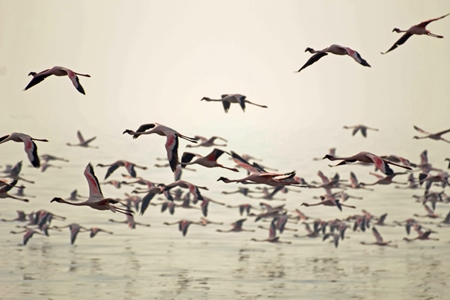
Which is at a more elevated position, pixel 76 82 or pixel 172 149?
pixel 76 82

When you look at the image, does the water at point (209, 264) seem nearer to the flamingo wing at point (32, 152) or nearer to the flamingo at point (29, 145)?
the flamingo at point (29, 145)

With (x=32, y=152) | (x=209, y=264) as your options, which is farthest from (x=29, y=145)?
(x=209, y=264)

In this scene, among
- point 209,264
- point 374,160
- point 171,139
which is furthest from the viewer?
point 209,264

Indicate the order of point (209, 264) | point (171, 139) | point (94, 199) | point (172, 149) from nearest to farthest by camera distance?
1. point (94, 199)
2. point (172, 149)
3. point (171, 139)
4. point (209, 264)

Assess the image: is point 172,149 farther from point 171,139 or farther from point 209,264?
point 209,264

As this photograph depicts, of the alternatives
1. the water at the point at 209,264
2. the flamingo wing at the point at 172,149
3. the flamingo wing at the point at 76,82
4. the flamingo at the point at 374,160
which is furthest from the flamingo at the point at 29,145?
the water at the point at 209,264

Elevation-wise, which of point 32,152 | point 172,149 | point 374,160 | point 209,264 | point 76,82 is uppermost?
Answer: point 76,82

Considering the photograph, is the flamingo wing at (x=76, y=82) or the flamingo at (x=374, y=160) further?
the flamingo wing at (x=76, y=82)

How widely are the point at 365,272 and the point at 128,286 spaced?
8.76 meters

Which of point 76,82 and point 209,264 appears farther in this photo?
point 209,264

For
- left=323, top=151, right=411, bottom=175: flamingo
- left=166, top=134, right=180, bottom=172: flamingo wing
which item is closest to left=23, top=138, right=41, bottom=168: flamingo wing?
left=166, top=134, right=180, bottom=172: flamingo wing

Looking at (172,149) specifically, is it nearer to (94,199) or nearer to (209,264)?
(94,199)

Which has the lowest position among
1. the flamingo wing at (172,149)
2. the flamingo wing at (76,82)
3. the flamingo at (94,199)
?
the flamingo at (94,199)

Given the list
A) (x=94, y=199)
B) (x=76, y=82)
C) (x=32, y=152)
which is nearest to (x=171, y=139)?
(x=94, y=199)
